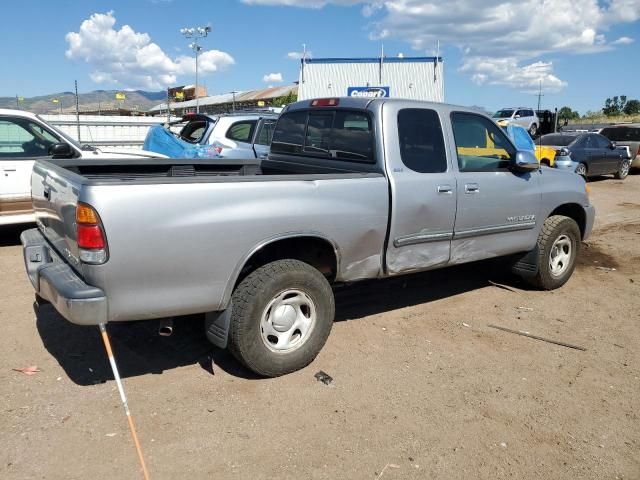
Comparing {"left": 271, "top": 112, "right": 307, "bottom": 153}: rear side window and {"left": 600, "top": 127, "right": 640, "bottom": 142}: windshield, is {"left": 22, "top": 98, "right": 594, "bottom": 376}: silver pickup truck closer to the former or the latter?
{"left": 271, "top": 112, "right": 307, "bottom": 153}: rear side window

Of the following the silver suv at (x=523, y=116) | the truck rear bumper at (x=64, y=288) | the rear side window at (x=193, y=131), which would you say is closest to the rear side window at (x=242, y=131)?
the rear side window at (x=193, y=131)

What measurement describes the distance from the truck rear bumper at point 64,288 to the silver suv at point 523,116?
29.4 meters

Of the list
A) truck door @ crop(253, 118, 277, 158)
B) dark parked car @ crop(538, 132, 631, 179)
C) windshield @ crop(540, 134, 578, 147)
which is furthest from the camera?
windshield @ crop(540, 134, 578, 147)

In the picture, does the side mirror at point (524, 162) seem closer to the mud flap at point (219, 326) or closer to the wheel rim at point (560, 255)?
the wheel rim at point (560, 255)

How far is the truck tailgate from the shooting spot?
333 centimetres

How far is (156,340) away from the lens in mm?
4512

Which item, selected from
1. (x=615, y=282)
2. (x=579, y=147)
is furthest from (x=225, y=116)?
(x=579, y=147)

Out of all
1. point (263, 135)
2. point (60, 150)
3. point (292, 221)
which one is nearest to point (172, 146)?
point (263, 135)

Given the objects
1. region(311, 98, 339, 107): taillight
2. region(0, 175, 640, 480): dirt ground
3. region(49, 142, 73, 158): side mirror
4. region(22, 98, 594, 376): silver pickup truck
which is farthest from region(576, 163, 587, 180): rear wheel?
region(49, 142, 73, 158): side mirror

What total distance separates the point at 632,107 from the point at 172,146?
72.2 m

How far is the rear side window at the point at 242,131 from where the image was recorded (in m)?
9.70

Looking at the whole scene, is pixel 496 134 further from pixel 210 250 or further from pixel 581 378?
pixel 210 250

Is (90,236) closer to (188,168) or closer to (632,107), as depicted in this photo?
(188,168)

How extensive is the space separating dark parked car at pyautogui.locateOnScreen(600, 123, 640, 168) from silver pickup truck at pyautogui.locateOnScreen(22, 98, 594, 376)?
15893mm
